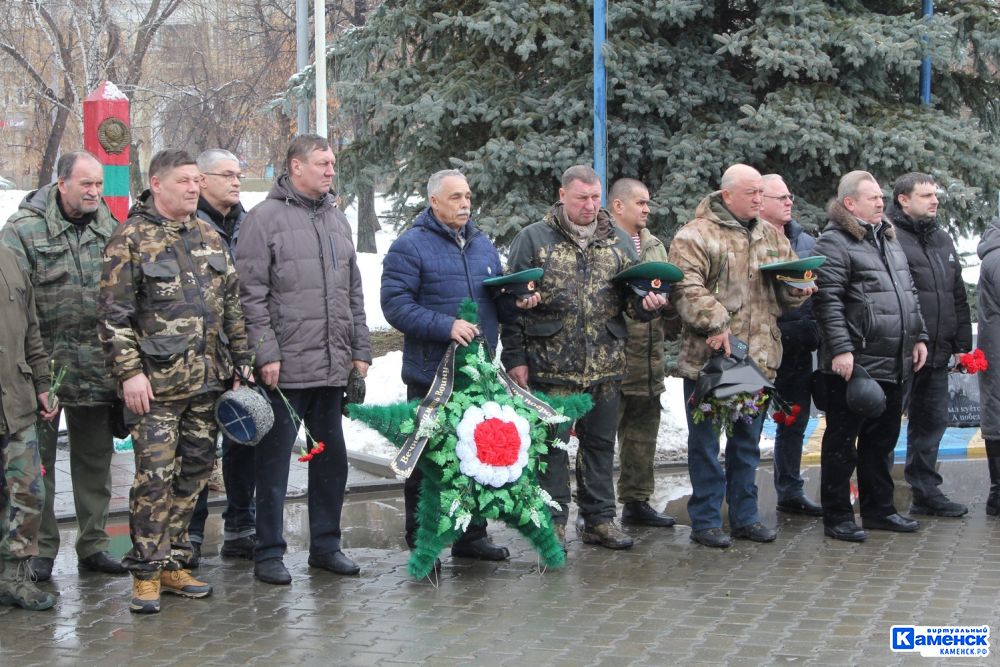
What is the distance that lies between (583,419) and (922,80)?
6.45m

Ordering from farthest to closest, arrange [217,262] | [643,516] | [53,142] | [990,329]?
1. [53,142]
2. [990,329]
3. [643,516]
4. [217,262]

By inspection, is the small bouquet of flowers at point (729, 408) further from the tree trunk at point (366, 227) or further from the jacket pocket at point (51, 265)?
the tree trunk at point (366, 227)

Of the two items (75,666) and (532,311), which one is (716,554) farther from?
(75,666)

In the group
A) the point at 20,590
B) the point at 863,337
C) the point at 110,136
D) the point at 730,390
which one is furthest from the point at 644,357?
the point at 110,136

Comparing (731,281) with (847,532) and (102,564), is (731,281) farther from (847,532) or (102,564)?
(102,564)

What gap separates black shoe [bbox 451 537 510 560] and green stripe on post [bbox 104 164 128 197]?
4133mm

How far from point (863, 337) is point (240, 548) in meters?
3.72

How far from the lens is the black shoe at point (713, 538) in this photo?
700 cm

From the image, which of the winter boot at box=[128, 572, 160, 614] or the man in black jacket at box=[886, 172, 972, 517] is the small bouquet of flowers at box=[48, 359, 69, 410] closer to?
the winter boot at box=[128, 572, 160, 614]

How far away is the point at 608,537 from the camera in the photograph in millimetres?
7004

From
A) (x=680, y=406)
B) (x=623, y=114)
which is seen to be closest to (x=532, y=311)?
(x=680, y=406)

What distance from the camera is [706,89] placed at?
11.2 meters

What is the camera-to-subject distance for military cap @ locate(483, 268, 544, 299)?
636 cm

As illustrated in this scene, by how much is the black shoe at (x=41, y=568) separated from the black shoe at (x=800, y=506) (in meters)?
4.44
